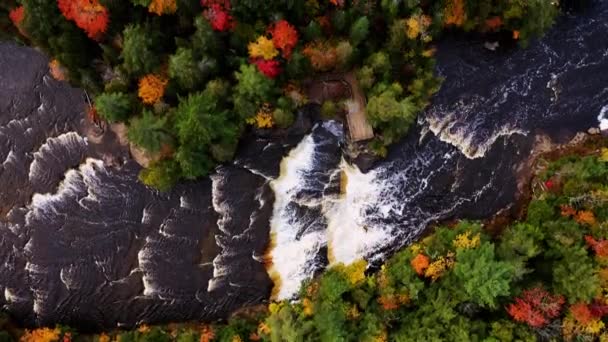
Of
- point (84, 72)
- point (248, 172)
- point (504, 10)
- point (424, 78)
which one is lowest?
point (248, 172)

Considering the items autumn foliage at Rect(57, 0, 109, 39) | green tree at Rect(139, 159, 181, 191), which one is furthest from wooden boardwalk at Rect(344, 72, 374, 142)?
autumn foliage at Rect(57, 0, 109, 39)

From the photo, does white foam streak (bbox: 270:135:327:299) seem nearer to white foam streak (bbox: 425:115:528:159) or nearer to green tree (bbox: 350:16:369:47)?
green tree (bbox: 350:16:369:47)

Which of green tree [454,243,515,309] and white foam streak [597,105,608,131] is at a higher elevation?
white foam streak [597,105,608,131]

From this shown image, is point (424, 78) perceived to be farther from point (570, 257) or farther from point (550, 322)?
point (550, 322)

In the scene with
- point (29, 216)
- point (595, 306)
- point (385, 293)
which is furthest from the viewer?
point (29, 216)

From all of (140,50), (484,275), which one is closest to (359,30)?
(140,50)

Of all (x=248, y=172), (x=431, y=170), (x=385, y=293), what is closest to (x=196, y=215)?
(x=248, y=172)
